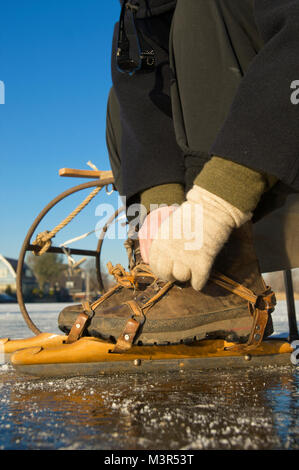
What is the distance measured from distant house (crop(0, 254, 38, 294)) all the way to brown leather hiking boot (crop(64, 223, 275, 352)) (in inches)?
1188

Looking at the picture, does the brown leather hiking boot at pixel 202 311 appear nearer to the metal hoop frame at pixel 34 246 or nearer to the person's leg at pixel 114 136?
the person's leg at pixel 114 136

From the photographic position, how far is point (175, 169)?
3.57 feet

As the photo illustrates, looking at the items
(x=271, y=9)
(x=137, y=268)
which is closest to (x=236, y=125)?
(x=271, y=9)

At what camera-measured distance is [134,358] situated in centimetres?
94

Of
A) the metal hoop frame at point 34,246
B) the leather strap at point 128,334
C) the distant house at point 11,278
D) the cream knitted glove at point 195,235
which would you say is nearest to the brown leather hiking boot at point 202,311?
the leather strap at point 128,334

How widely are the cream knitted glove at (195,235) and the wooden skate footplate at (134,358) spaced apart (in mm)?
239

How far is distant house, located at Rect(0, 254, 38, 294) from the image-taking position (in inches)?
1212

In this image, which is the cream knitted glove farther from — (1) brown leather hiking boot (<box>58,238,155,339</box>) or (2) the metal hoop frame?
(2) the metal hoop frame

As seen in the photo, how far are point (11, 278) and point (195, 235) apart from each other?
34.0 metres

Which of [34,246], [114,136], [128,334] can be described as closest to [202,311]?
[128,334]

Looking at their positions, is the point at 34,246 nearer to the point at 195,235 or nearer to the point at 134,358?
the point at 134,358

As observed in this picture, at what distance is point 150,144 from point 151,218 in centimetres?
28

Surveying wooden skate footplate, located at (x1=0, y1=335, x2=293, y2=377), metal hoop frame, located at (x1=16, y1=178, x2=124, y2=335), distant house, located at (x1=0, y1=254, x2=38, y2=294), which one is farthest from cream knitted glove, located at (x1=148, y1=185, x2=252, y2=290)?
distant house, located at (x1=0, y1=254, x2=38, y2=294)

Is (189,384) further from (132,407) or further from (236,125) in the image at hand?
(236,125)
